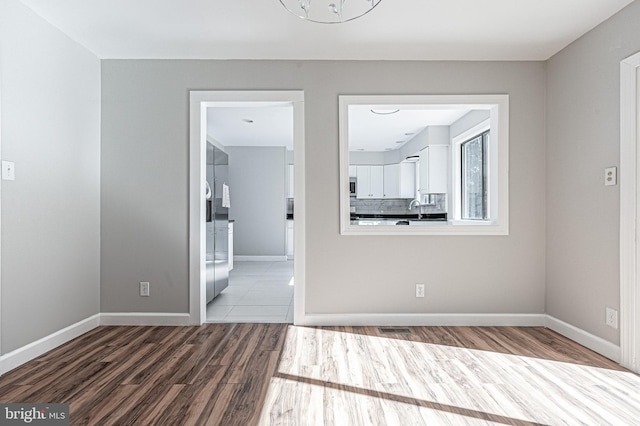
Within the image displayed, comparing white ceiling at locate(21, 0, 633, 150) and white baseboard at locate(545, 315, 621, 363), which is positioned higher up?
white ceiling at locate(21, 0, 633, 150)

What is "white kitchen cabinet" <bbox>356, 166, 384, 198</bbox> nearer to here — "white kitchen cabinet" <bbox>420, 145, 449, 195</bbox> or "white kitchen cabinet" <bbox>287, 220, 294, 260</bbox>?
"white kitchen cabinet" <bbox>287, 220, 294, 260</bbox>

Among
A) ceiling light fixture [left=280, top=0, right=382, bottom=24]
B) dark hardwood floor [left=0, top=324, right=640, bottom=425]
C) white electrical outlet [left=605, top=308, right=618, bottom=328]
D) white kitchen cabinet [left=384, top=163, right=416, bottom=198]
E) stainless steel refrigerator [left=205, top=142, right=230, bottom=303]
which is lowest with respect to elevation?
dark hardwood floor [left=0, top=324, right=640, bottom=425]

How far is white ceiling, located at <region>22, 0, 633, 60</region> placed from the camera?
2668 millimetres

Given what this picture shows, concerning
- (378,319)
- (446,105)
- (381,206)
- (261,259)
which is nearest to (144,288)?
(378,319)

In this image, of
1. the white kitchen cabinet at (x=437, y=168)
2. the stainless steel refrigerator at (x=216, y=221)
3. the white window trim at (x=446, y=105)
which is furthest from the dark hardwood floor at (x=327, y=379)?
the white kitchen cabinet at (x=437, y=168)

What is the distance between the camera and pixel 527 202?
3.57 m

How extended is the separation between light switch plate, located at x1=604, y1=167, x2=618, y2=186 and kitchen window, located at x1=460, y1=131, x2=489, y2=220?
2339 mm

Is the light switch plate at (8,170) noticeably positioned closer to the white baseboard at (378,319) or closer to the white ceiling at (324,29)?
the white ceiling at (324,29)

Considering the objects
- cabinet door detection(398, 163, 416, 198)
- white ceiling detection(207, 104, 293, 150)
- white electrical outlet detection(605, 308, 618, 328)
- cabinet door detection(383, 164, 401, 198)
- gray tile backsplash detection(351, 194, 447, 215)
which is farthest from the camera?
gray tile backsplash detection(351, 194, 447, 215)

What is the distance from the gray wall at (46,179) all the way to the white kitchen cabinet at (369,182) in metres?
6.28

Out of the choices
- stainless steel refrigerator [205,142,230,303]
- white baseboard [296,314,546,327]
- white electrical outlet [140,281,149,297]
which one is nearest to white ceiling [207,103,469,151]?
stainless steel refrigerator [205,142,230,303]

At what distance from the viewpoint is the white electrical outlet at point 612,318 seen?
8.93 ft

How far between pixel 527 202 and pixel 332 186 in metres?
1.80

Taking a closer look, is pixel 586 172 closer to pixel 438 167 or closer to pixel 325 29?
pixel 325 29
